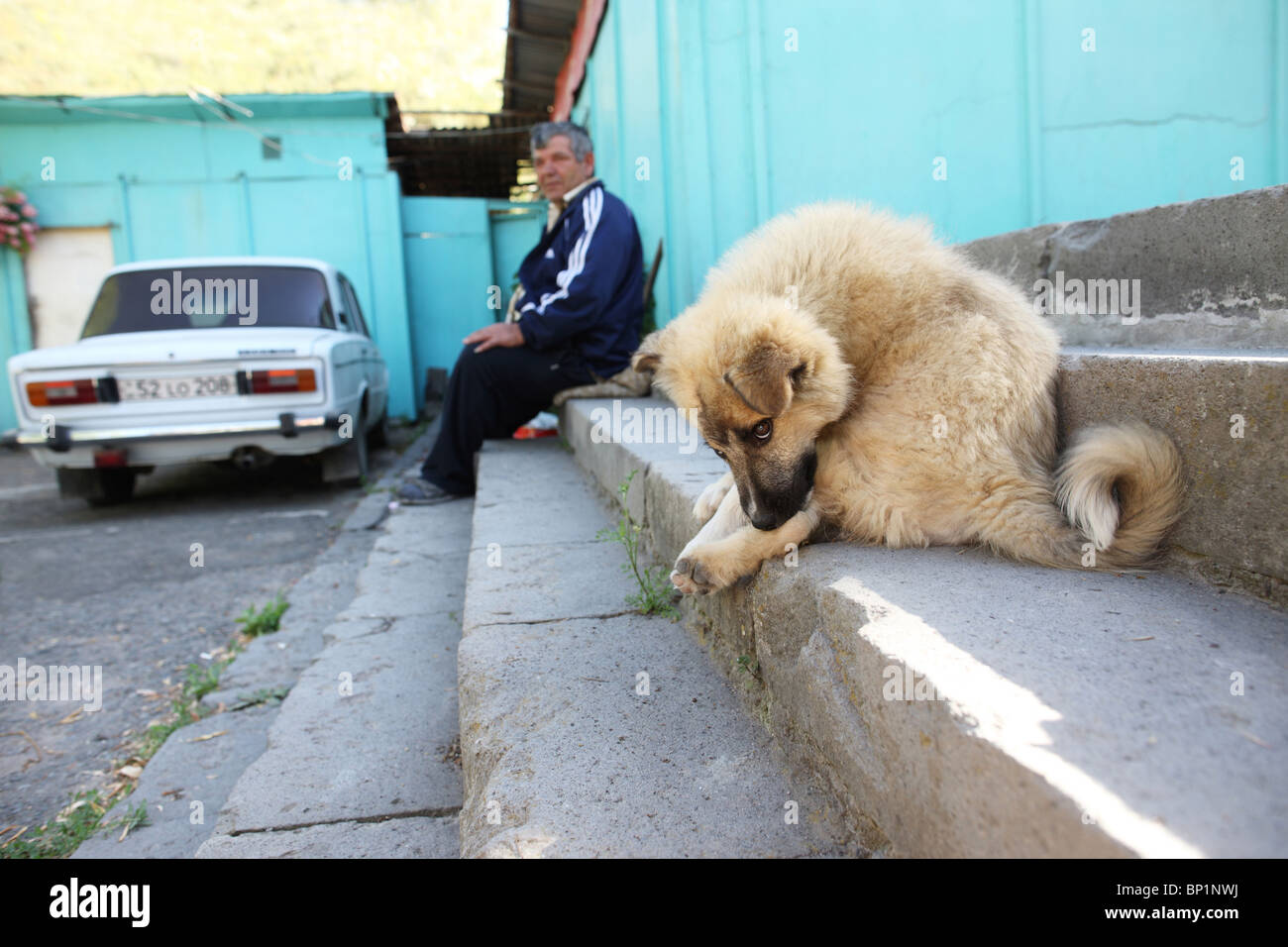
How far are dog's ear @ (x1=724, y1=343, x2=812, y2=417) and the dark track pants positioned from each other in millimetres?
3756

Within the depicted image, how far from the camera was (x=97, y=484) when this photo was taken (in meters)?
6.88

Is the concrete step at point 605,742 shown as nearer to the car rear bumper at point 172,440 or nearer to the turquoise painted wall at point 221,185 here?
the car rear bumper at point 172,440

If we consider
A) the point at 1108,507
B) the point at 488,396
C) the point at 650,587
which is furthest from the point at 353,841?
the point at 488,396

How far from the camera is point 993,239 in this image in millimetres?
3715

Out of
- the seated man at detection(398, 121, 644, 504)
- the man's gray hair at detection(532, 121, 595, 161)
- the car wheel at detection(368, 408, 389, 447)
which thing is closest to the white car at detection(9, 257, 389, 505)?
Answer: the seated man at detection(398, 121, 644, 504)

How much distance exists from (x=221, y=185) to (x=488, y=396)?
904 cm

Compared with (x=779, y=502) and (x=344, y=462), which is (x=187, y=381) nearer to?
(x=344, y=462)

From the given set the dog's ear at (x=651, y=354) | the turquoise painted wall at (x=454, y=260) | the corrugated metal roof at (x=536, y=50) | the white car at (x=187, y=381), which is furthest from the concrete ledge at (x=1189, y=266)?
the turquoise painted wall at (x=454, y=260)

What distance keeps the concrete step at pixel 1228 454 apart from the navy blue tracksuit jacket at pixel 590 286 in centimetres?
389

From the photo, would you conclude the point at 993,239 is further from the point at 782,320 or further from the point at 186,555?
the point at 186,555

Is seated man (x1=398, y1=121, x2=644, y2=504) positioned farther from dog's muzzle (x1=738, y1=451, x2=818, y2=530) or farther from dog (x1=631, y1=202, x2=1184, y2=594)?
dog's muzzle (x1=738, y1=451, x2=818, y2=530)

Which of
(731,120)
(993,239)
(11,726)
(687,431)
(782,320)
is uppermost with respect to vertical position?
(731,120)
